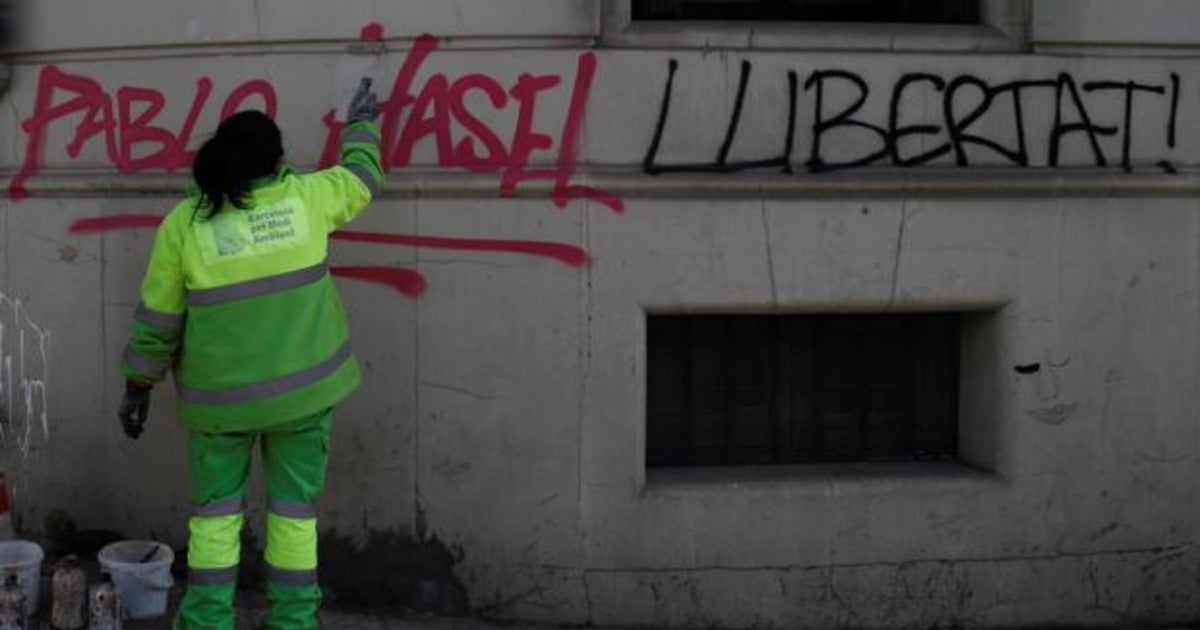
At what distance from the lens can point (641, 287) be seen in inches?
210

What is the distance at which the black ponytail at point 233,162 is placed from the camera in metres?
4.53

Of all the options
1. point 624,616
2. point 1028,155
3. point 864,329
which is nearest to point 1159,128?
point 1028,155

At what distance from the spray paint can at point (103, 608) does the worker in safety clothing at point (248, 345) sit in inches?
9.2

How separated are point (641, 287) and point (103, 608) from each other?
2146 mm

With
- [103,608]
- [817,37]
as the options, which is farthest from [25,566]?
[817,37]

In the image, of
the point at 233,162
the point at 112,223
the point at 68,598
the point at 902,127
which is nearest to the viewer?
the point at 233,162

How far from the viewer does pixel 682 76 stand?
5336mm

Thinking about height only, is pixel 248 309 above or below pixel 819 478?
above

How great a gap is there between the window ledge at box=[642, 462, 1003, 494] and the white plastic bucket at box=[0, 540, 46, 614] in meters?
2.15

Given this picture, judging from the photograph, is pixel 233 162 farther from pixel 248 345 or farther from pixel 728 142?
pixel 728 142

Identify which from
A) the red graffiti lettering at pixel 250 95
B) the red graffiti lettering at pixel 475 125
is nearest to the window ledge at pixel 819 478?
the red graffiti lettering at pixel 475 125

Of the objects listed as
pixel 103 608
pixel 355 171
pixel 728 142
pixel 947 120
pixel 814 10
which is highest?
pixel 814 10

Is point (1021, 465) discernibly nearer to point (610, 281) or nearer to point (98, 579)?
point (610, 281)

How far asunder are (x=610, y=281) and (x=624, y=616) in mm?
1243
